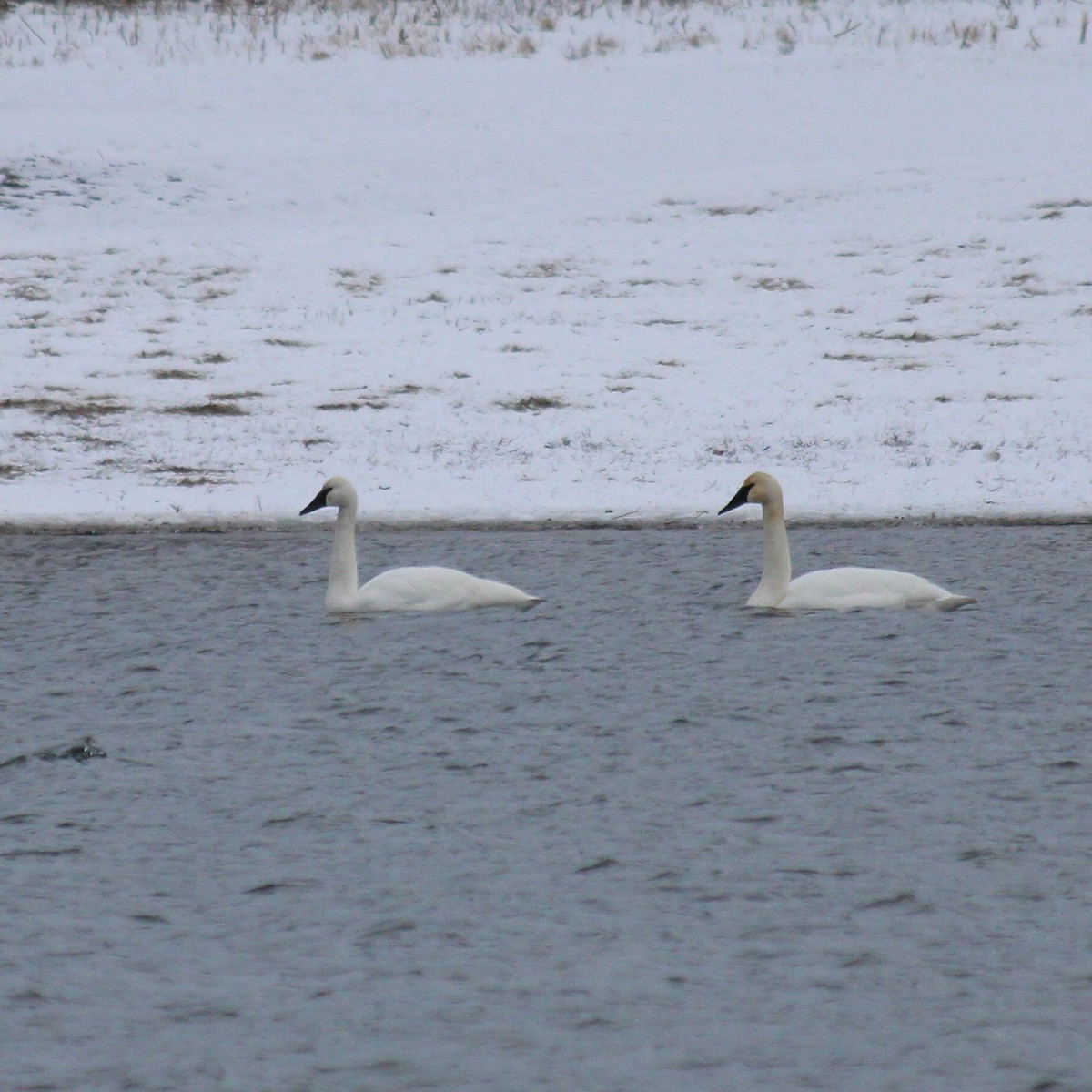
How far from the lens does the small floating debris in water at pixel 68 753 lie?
8617mm

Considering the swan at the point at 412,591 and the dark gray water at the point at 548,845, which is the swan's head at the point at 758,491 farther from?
the swan at the point at 412,591

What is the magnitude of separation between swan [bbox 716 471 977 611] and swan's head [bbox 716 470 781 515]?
399mm

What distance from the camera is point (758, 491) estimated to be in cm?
1251

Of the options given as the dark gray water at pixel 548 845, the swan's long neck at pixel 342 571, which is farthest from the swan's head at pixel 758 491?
the swan's long neck at pixel 342 571

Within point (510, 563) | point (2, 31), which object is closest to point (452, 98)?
point (2, 31)

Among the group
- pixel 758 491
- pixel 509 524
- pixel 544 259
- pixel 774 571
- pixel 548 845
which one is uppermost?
pixel 544 259

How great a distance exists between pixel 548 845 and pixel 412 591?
454 cm

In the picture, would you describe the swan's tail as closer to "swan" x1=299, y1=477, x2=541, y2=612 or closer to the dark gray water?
the dark gray water

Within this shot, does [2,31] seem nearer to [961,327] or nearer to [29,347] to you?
[29,347]

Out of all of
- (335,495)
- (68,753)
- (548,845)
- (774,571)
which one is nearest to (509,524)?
(335,495)

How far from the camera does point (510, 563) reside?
13.6 m

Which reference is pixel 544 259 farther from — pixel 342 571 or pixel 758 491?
pixel 342 571

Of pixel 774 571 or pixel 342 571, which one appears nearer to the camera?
pixel 774 571

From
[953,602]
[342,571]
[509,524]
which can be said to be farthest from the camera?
[509,524]
